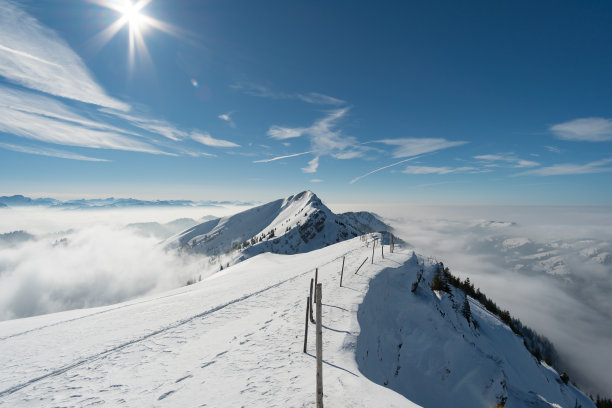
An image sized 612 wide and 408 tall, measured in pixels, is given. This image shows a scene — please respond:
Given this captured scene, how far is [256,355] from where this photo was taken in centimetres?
1071

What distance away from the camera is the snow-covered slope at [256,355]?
27.2ft

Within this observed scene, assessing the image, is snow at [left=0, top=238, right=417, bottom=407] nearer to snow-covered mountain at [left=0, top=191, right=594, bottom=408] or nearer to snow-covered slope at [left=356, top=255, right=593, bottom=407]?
snow-covered mountain at [left=0, top=191, right=594, bottom=408]

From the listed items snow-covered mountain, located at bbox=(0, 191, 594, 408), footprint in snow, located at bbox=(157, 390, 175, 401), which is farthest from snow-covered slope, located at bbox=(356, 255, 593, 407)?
footprint in snow, located at bbox=(157, 390, 175, 401)

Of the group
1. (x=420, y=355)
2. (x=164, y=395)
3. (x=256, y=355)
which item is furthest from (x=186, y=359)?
(x=420, y=355)

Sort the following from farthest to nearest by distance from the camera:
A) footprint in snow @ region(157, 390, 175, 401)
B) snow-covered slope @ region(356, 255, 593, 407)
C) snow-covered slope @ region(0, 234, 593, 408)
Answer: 1. snow-covered slope @ region(356, 255, 593, 407)
2. snow-covered slope @ region(0, 234, 593, 408)
3. footprint in snow @ region(157, 390, 175, 401)

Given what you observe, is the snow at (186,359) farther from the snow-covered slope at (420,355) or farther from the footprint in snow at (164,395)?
the snow-covered slope at (420,355)

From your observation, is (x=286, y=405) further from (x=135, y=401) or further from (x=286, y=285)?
(x=286, y=285)

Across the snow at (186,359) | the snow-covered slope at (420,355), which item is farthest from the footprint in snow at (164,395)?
the snow-covered slope at (420,355)

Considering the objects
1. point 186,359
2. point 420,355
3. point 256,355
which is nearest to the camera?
point 186,359

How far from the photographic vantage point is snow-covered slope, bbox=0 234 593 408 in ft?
27.2

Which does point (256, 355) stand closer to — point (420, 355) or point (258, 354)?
point (258, 354)

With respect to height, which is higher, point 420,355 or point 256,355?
point 256,355

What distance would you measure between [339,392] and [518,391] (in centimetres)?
3174

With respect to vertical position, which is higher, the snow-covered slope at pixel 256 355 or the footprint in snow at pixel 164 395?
the footprint in snow at pixel 164 395
